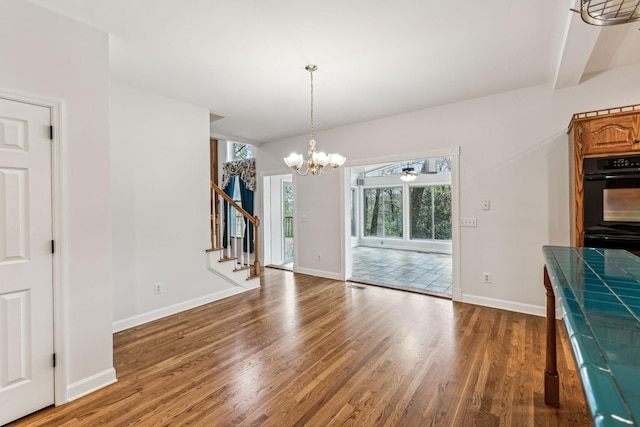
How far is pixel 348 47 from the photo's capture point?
268 centimetres

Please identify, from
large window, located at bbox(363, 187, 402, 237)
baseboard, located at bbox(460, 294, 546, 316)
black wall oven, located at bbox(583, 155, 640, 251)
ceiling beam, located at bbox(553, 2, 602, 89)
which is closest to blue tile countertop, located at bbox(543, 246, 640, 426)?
black wall oven, located at bbox(583, 155, 640, 251)

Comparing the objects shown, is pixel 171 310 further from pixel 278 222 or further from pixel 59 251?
pixel 278 222

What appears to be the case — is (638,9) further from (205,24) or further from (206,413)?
(206,413)

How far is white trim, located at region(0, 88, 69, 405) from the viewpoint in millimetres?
2080

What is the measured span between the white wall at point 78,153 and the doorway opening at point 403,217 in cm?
472

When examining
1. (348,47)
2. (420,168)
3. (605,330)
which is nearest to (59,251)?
(348,47)

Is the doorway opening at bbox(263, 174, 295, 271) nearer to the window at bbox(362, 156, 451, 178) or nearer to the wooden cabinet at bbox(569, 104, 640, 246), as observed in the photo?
the window at bbox(362, 156, 451, 178)

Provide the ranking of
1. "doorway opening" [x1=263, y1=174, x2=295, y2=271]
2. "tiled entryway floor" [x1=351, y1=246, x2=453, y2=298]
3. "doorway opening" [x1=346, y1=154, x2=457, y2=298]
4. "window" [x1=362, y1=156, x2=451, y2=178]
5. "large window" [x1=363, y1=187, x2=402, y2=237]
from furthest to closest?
"large window" [x1=363, y1=187, x2=402, y2=237]
"window" [x1=362, y1=156, x2=451, y2=178]
"doorway opening" [x1=346, y1=154, x2=457, y2=298]
"doorway opening" [x1=263, y1=174, x2=295, y2=271]
"tiled entryway floor" [x1=351, y1=246, x2=453, y2=298]

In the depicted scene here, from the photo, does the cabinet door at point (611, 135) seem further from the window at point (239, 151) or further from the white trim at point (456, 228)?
the window at point (239, 151)

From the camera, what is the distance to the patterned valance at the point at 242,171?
655 cm

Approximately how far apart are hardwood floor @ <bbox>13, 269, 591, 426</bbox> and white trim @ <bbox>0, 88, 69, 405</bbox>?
0.75ft

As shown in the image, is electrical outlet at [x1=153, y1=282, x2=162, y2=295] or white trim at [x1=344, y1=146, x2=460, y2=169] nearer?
electrical outlet at [x1=153, y1=282, x2=162, y2=295]

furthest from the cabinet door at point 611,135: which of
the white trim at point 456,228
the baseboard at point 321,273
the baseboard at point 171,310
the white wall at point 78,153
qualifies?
the baseboard at point 171,310

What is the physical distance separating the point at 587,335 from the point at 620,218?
2.95m
